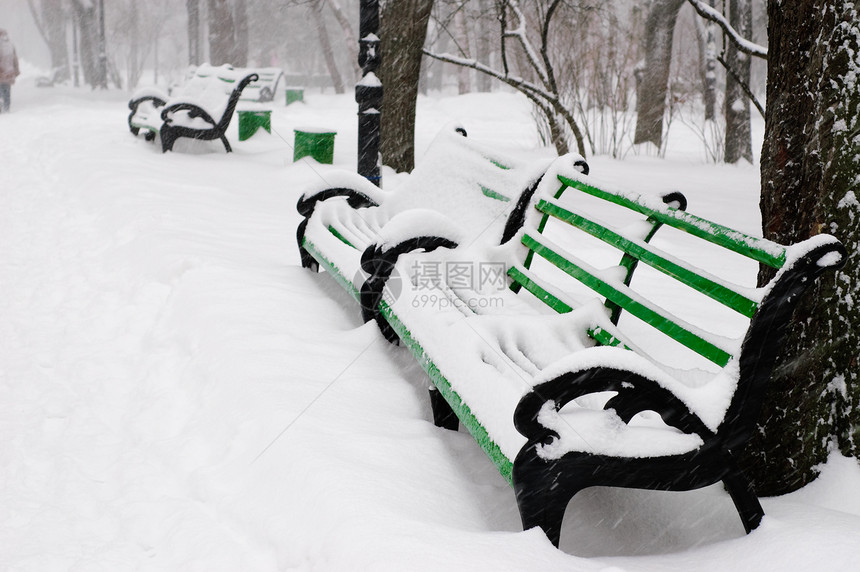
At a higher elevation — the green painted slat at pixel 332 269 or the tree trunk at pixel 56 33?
the tree trunk at pixel 56 33

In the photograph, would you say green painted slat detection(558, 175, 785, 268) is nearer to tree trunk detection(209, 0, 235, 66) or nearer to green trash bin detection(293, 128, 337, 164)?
green trash bin detection(293, 128, 337, 164)

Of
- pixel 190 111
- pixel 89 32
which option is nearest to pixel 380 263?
pixel 190 111

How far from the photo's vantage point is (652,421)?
2.79 meters

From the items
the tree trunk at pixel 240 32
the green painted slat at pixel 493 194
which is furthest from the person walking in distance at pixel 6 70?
the green painted slat at pixel 493 194

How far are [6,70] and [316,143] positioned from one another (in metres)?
10.6

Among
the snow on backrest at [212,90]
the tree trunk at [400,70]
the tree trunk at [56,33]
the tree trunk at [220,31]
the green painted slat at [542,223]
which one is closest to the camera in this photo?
the green painted slat at [542,223]

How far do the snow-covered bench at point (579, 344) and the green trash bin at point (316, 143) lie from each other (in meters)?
4.64

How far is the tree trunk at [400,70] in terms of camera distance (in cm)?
786

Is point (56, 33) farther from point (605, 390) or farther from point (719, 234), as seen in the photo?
point (605, 390)

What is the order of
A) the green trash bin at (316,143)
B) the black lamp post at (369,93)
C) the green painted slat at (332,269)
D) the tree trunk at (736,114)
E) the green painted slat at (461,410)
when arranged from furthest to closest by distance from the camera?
1. the tree trunk at (736,114)
2. the green trash bin at (316,143)
3. the black lamp post at (369,93)
4. the green painted slat at (332,269)
5. the green painted slat at (461,410)

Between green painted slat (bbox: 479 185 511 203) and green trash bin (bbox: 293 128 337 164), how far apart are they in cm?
492

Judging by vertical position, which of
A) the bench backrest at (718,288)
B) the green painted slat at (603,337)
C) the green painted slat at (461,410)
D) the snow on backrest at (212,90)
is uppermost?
the snow on backrest at (212,90)

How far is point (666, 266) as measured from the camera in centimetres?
253

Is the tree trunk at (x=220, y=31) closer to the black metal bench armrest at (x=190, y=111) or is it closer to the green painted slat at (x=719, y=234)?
the black metal bench armrest at (x=190, y=111)
